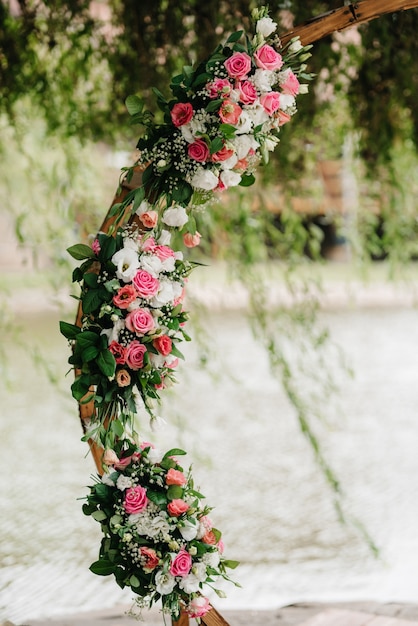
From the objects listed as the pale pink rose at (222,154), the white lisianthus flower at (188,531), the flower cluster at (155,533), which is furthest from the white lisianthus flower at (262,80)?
the white lisianthus flower at (188,531)

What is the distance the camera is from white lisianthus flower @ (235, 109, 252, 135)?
1.37m

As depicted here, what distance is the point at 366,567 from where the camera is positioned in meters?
2.85

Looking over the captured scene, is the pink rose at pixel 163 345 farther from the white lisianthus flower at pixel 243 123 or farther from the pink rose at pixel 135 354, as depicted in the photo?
the white lisianthus flower at pixel 243 123

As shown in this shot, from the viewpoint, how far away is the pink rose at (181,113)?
4.51 feet

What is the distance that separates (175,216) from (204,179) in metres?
0.08

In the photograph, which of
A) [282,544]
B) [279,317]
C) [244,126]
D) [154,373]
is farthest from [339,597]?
[244,126]

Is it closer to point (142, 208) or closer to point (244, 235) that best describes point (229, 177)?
point (142, 208)

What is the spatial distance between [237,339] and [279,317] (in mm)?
4511

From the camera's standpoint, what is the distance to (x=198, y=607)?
139 centimetres

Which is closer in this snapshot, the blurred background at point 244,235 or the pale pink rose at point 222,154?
the pale pink rose at point 222,154

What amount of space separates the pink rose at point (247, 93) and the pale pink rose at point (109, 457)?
2.10ft

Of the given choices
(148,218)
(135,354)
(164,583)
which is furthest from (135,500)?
(148,218)

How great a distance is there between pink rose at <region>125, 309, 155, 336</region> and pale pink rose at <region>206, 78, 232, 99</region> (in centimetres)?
38

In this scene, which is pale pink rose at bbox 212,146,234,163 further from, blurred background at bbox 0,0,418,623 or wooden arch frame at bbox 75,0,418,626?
blurred background at bbox 0,0,418,623
